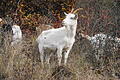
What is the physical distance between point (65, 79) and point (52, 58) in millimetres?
1874

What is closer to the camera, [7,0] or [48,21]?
[48,21]

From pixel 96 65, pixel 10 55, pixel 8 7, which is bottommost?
pixel 96 65

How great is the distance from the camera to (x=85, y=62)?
7.75 metres

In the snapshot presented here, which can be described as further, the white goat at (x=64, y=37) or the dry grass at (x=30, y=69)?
the white goat at (x=64, y=37)

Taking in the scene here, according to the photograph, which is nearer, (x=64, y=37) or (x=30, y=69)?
(x=30, y=69)

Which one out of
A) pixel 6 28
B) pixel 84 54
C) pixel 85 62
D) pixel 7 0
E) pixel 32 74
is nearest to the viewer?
pixel 32 74

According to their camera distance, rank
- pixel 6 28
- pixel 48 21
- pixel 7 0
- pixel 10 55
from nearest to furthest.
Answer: pixel 10 55, pixel 6 28, pixel 48 21, pixel 7 0

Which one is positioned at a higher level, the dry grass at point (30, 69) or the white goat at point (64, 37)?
the white goat at point (64, 37)

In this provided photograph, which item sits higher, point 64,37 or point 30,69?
point 64,37

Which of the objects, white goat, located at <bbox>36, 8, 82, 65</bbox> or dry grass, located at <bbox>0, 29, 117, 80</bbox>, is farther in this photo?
white goat, located at <bbox>36, 8, 82, 65</bbox>

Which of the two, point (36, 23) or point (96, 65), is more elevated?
point (36, 23)

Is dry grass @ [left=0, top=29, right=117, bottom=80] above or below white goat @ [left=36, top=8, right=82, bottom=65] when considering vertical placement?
below

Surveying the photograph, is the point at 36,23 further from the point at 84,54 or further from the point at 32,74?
the point at 32,74

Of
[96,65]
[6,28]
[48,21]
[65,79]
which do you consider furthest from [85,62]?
[48,21]
